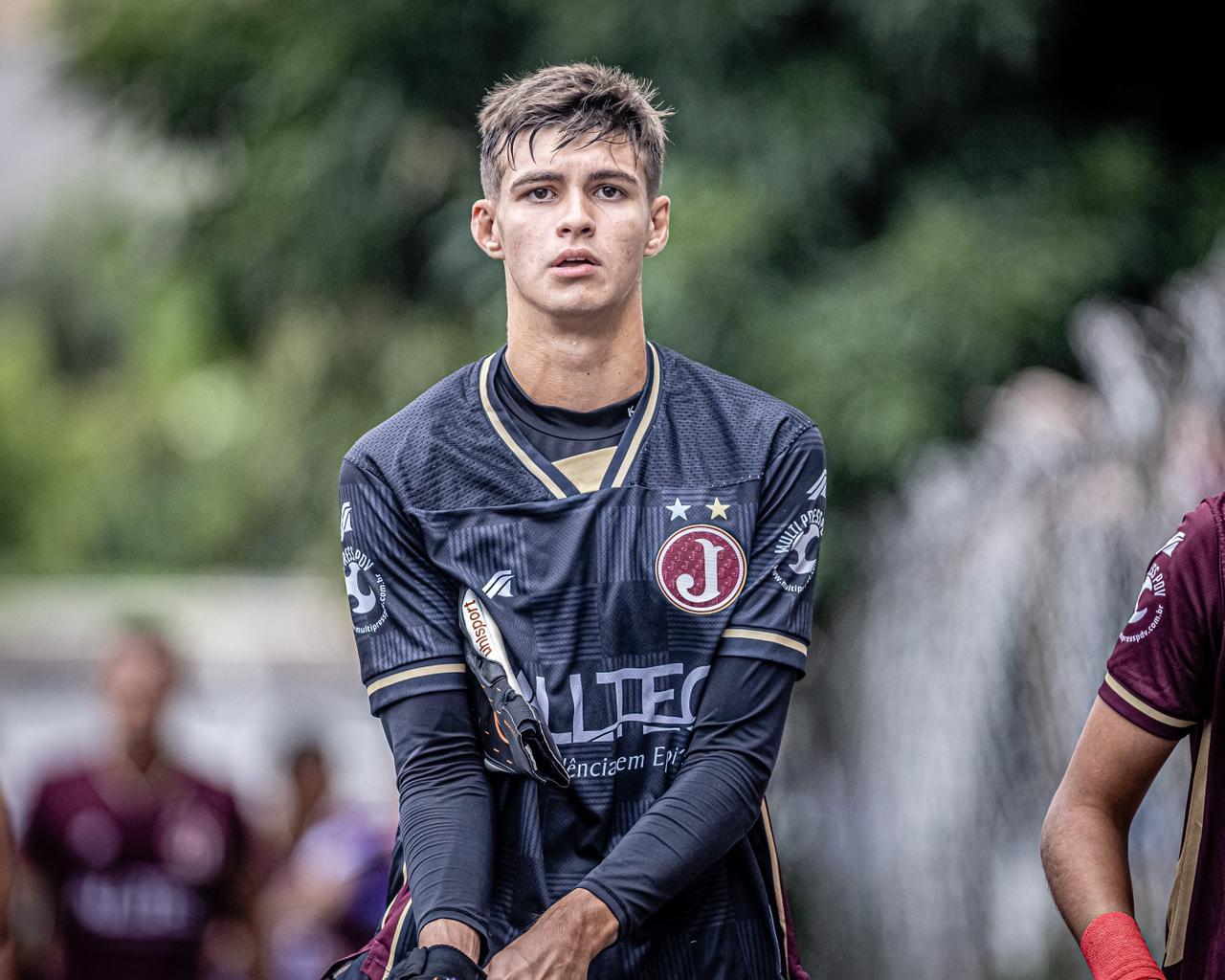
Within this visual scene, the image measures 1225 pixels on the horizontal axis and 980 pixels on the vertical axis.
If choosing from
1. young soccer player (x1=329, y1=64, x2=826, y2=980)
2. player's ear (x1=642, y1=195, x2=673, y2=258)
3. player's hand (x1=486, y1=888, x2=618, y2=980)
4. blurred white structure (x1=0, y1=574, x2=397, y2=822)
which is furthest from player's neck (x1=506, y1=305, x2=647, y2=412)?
blurred white structure (x1=0, y1=574, x2=397, y2=822)

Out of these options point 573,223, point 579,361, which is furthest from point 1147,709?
point 573,223

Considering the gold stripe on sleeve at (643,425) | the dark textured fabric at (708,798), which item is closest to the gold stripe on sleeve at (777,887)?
the dark textured fabric at (708,798)

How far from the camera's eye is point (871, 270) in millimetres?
9547

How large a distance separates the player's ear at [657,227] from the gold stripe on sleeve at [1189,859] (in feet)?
3.96

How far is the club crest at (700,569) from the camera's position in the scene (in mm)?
3006

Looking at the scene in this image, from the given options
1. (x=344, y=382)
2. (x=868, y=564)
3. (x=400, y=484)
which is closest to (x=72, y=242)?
(x=344, y=382)

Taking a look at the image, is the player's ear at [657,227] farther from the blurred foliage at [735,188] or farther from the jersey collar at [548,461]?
the blurred foliage at [735,188]

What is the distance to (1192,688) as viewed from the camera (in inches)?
113

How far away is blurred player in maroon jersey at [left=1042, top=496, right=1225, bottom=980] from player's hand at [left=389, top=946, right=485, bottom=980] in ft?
3.14

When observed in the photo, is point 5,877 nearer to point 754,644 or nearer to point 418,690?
point 418,690

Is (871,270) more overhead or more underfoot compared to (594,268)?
more overhead

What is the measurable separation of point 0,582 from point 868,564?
108 ft

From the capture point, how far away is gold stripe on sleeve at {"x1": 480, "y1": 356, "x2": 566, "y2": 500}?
10.0ft

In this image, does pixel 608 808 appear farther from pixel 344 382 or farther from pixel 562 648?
pixel 344 382
